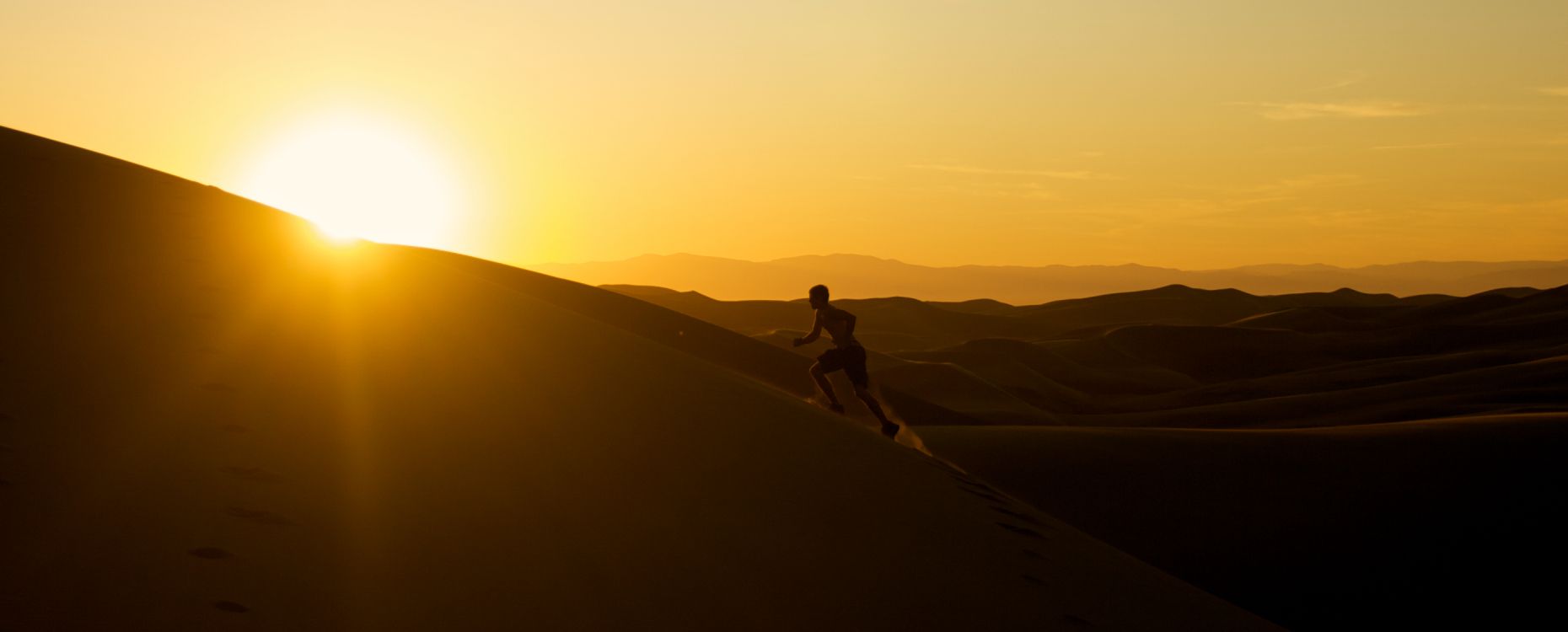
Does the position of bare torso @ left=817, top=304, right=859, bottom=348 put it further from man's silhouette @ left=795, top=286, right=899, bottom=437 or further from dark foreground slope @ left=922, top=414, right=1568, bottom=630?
dark foreground slope @ left=922, top=414, right=1568, bottom=630

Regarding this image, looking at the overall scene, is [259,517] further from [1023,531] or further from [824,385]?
[824,385]

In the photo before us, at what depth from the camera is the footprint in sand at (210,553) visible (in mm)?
3873

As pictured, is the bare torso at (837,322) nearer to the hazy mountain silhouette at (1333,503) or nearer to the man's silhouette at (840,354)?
the man's silhouette at (840,354)

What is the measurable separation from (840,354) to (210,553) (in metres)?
6.42

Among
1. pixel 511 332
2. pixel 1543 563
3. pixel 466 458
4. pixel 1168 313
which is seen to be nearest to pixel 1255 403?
pixel 1543 563

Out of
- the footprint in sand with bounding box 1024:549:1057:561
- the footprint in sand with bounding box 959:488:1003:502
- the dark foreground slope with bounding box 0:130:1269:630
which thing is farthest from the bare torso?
the footprint in sand with bounding box 1024:549:1057:561

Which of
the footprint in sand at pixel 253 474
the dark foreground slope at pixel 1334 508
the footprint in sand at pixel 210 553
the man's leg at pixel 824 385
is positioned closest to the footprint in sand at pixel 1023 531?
the dark foreground slope at pixel 1334 508

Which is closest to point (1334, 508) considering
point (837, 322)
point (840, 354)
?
point (840, 354)

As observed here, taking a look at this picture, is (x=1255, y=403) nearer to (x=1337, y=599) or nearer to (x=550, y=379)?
(x=1337, y=599)

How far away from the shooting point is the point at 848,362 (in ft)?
32.5

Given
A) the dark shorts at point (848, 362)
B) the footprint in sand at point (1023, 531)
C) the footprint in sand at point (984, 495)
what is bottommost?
the footprint in sand at point (1023, 531)

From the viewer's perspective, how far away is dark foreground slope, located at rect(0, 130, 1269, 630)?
3961 mm

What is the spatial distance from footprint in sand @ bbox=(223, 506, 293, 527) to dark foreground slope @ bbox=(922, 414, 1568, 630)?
7035 millimetres

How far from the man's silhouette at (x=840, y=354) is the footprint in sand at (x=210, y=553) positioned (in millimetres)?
5972
